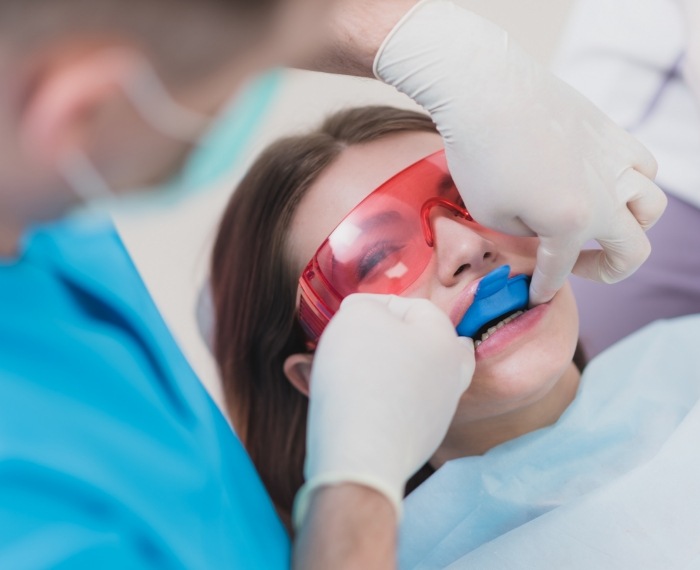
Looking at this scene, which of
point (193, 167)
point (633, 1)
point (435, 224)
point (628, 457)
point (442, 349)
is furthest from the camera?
point (633, 1)

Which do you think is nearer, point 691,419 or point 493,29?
point 493,29

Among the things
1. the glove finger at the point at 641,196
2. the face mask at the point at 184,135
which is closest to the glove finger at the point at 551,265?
the glove finger at the point at 641,196

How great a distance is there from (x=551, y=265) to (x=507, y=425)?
32cm

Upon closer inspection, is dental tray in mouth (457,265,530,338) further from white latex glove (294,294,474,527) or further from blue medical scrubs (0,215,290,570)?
blue medical scrubs (0,215,290,570)

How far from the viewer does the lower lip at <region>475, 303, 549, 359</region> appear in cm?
107

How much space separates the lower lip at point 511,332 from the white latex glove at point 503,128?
86mm

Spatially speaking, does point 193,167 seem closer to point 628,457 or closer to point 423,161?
point 423,161

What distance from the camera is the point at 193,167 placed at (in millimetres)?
629

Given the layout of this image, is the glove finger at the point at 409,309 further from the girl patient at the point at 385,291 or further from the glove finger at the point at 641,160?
the glove finger at the point at 641,160

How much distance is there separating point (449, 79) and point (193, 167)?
16.6 inches

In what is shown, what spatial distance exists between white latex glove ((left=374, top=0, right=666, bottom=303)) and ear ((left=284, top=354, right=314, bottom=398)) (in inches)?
14.7

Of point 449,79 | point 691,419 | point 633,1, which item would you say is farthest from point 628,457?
point 633,1

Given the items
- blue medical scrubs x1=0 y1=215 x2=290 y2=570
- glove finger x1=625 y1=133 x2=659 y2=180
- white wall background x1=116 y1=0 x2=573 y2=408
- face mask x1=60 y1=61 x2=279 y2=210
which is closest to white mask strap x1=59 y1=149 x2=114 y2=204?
face mask x1=60 y1=61 x2=279 y2=210

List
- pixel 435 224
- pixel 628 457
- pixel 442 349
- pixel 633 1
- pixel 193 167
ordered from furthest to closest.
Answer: pixel 633 1
pixel 628 457
pixel 435 224
pixel 442 349
pixel 193 167
